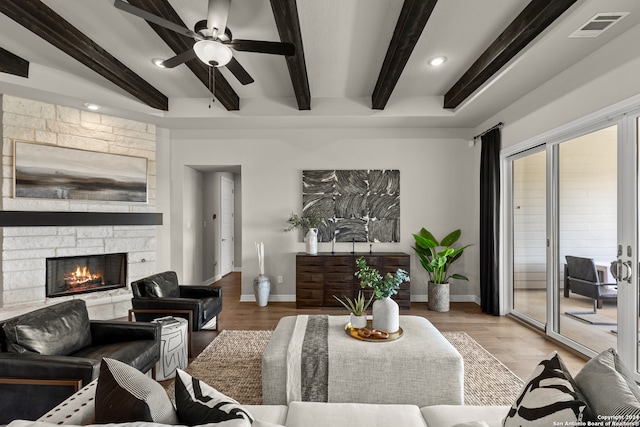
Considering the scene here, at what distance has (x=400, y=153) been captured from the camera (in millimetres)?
5215

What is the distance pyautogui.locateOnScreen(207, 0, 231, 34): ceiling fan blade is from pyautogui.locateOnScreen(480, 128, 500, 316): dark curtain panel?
12.6ft

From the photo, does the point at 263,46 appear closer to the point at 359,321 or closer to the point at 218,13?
the point at 218,13

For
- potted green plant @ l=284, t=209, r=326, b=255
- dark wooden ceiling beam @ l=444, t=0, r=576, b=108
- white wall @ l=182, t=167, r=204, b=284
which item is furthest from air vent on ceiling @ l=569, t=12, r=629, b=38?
white wall @ l=182, t=167, r=204, b=284

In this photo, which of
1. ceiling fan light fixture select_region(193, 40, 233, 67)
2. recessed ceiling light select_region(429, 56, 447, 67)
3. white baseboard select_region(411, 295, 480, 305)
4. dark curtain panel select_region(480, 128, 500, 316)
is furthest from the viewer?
white baseboard select_region(411, 295, 480, 305)

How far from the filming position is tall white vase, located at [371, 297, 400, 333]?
96.7 inches

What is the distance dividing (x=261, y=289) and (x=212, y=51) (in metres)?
3.53

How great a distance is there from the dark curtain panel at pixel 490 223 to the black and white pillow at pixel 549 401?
3.54 m

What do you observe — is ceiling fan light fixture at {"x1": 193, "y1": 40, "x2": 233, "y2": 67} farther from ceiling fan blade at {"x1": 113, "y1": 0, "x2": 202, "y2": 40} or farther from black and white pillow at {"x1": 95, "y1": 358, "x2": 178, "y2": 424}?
black and white pillow at {"x1": 95, "y1": 358, "x2": 178, "y2": 424}

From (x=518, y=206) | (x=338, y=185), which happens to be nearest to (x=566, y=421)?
(x=518, y=206)

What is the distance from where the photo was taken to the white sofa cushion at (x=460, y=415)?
1.45 metres

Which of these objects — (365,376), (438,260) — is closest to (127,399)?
(365,376)

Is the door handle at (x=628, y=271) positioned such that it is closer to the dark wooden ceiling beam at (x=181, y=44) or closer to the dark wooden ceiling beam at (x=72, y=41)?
the dark wooden ceiling beam at (x=181, y=44)

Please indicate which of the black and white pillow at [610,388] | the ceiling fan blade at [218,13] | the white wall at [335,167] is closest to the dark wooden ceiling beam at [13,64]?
the white wall at [335,167]

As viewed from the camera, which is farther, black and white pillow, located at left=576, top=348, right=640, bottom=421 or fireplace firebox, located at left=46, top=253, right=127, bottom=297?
fireplace firebox, located at left=46, top=253, right=127, bottom=297
